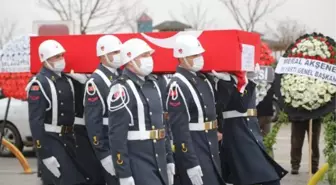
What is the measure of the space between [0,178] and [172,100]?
20.0 feet

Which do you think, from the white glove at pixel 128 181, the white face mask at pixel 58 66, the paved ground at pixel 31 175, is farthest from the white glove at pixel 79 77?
the paved ground at pixel 31 175

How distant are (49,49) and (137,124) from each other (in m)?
2.10

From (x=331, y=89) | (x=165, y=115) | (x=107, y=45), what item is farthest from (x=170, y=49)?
(x=331, y=89)

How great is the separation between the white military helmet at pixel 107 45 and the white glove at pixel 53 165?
118 cm

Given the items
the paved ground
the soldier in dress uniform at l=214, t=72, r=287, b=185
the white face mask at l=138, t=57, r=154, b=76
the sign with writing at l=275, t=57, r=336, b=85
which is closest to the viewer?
the white face mask at l=138, t=57, r=154, b=76

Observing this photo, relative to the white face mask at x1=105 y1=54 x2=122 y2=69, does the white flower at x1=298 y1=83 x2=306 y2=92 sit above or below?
below

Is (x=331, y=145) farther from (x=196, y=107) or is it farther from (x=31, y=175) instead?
(x=31, y=175)

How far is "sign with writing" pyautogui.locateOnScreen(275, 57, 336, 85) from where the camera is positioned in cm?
980

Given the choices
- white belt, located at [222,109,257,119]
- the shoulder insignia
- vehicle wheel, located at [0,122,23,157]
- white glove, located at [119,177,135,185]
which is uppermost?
the shoulder insignia

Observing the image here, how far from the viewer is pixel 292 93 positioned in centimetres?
1040

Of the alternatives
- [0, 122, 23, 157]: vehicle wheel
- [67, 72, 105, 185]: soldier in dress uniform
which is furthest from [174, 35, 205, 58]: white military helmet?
[0, 122, 23, 157]: vehicle wheel

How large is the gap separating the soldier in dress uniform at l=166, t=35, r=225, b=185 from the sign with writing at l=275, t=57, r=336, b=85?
226 centimetres

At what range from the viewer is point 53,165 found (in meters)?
8.20

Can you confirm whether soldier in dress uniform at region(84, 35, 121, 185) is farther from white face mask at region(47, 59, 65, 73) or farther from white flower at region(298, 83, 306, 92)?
white flower at region(298, 83, 306, 92)
